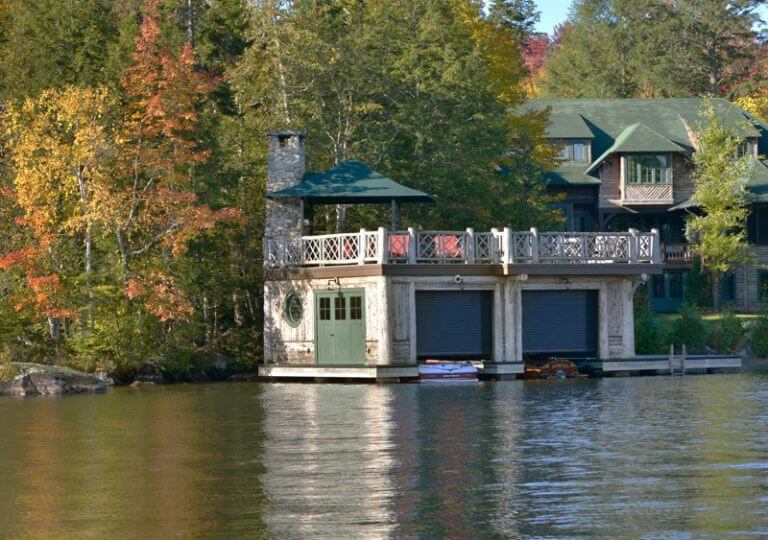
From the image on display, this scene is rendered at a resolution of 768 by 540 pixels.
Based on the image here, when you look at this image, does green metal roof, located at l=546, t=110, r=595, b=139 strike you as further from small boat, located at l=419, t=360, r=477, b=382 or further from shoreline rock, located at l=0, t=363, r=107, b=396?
shoreline rock, located at l=0, t=363, r=107, b=396

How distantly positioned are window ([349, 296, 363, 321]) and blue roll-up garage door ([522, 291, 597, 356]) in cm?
544

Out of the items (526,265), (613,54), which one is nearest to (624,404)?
(526,265)

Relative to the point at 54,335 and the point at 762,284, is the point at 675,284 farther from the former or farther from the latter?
the point at 54,335

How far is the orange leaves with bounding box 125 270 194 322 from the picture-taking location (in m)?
41.6

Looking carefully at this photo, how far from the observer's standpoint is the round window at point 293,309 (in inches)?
1705

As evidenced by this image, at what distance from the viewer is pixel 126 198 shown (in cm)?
4409

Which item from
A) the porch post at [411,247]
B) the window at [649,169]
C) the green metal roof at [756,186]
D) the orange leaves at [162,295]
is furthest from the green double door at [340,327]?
the green metal roof at [756,186]

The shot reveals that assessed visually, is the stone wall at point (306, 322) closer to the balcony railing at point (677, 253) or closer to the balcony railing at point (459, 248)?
the balcony railing at point (459, 248)

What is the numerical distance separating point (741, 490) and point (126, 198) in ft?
95.1

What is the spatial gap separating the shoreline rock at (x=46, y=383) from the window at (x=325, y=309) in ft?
23.6

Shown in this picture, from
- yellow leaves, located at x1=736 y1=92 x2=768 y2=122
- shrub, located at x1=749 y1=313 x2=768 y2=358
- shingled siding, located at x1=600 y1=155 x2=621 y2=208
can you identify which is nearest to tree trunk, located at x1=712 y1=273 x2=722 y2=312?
shingled siding, located at x1=600 y1=155 x2=621 y2=208

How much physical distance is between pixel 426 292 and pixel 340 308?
2720 mm

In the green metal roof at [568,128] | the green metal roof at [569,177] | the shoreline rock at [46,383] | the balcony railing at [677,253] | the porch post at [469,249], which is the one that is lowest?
the shoreline rock at [46,383]

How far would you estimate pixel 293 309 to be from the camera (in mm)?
43562
